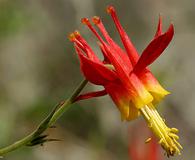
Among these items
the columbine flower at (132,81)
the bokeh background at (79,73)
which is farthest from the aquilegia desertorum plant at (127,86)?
the bokeh background at (79,73)

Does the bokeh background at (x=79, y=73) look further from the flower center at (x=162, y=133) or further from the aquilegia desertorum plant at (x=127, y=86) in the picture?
the flower center at (x=162, y=133)

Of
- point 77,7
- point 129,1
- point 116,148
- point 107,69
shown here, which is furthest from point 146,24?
point 107,69

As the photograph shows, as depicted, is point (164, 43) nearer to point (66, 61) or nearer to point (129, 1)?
point (66, 61)

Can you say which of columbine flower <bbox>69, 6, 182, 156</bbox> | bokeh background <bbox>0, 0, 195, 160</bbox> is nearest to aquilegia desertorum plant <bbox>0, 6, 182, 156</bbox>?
columbine flower <bbox>69, 6, 182, 156</bbox>

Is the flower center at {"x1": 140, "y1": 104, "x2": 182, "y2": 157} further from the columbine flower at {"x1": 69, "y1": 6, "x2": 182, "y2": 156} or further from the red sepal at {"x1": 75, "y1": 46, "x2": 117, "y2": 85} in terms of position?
the red sepal at {"x1": 75, "y1": 46, "x2": 117, "y2": 85}

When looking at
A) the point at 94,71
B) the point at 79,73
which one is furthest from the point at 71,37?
the point at 79,73

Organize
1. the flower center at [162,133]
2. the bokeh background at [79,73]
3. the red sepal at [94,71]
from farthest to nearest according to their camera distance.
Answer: the bokeh background at [79,73]
the flower center at [162,133]
the red sepal at [94,71]
